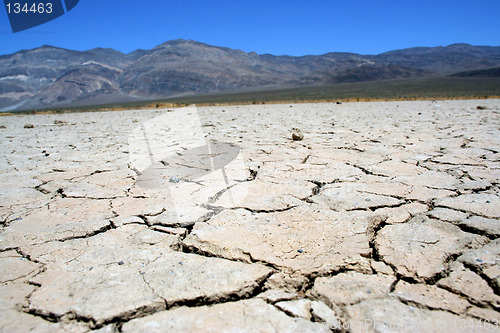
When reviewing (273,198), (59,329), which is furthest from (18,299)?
(273,198)

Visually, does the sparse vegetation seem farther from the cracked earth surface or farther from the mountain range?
the mountain range

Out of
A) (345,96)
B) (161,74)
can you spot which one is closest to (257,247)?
(345,96)

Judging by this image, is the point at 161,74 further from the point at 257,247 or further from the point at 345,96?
the point at 257,247

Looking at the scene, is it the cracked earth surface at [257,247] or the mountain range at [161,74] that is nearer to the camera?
the cracked earth surface at [257,247]

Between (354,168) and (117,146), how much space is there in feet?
9.11

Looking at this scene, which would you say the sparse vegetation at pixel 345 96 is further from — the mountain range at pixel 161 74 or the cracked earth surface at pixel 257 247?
the mountain range at pixel 161 74

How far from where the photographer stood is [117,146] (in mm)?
3820

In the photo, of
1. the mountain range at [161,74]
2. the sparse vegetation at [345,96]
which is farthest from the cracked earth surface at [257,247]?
the mountain range at [161,74]

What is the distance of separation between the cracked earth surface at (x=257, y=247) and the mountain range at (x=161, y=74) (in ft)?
181

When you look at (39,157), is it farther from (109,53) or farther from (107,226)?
(109,53)

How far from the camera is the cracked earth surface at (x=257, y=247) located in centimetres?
93

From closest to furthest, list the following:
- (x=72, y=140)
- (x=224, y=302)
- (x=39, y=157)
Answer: (x=224, y=302)
(x=39, y=157)
(x=72, y=140)

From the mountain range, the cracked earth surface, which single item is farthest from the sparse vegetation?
the mountain range

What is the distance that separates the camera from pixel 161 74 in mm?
75188
